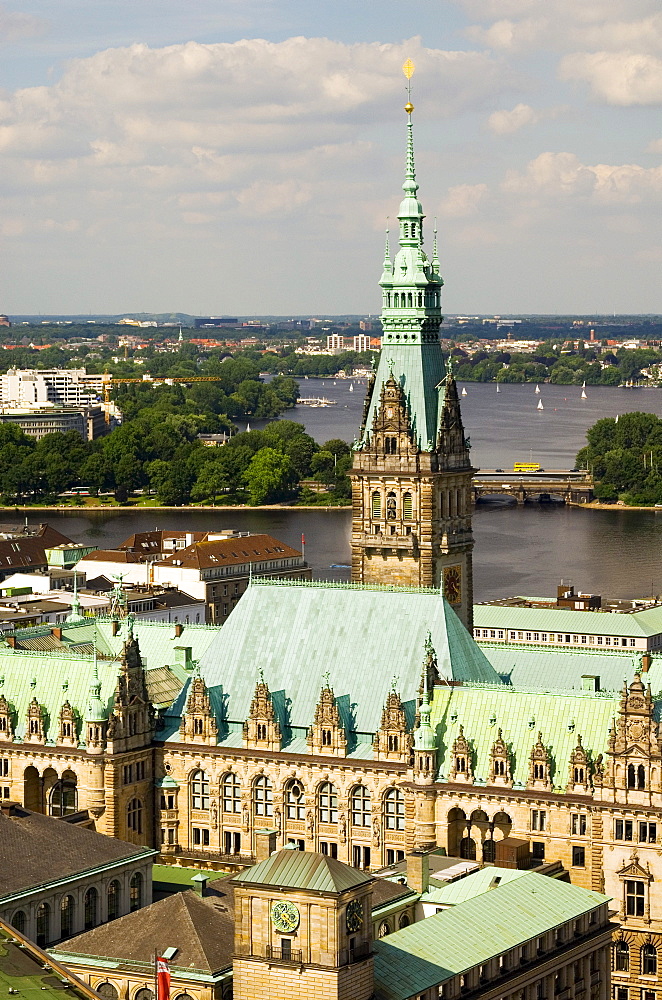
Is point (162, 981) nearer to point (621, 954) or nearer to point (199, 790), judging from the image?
point (621, 954)

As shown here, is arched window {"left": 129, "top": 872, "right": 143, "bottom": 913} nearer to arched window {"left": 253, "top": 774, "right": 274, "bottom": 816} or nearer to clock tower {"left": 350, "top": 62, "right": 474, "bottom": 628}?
arched window {"left": 253, "top": 774, "right": 274, "bottom": 816}

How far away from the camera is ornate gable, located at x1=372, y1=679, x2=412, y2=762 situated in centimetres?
8706

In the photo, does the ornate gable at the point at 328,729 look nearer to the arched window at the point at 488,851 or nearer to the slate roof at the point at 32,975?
the arched window at the point at 488,851

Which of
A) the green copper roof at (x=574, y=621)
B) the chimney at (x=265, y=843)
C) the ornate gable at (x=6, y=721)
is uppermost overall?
the ornate gable at (x=6, y=721)

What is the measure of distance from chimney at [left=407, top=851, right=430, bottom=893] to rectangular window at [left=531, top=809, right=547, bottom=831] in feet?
20.8

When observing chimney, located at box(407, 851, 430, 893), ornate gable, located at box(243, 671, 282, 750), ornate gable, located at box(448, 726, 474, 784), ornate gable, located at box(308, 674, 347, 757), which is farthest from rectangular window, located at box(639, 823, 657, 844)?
ornate gable, located at box(243, 671, 282, 750)

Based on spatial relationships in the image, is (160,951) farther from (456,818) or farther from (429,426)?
(429,426)

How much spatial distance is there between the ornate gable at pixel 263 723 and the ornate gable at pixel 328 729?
1.71 m

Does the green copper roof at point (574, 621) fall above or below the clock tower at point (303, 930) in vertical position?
below

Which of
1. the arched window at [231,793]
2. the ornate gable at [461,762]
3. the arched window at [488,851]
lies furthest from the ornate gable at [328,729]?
the arched window at [488,851]

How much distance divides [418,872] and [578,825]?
7.46 meters

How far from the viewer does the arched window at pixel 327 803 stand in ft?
291

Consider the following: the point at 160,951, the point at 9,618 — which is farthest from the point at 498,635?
the point at 160,951

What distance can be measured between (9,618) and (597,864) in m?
80.4
